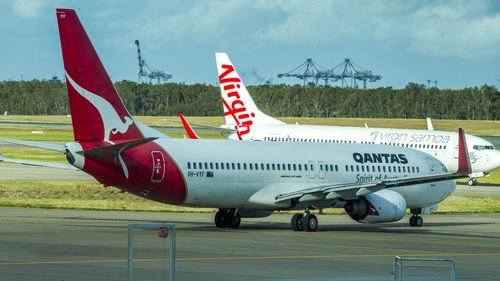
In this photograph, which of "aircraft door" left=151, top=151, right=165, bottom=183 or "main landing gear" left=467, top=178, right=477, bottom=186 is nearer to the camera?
"aircraft door" left=151, top=151, right=165, bottom=183

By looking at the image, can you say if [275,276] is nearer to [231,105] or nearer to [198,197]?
[198,197]

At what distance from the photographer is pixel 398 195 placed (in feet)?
131

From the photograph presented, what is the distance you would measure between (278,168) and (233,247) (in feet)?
25.8

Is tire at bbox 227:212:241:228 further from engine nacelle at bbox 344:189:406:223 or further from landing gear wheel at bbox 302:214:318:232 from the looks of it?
engine nacelle at bbox 344:189:406:223

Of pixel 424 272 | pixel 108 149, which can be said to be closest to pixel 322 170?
pixel 108 149

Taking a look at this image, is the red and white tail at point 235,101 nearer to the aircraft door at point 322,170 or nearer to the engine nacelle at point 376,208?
the aircraft door at point 322,170

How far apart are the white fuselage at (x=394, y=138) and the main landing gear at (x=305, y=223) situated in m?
30.3

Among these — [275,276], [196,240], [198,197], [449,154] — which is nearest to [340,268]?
[275,276]

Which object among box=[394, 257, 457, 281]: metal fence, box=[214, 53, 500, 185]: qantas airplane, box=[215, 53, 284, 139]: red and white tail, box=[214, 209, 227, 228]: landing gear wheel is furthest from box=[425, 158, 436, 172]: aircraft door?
box=[215, 53, 284, 139]: red and white tail

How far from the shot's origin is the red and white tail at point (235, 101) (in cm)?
6881

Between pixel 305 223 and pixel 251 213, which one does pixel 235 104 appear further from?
pixel 305 223

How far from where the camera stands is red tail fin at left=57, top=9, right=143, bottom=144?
34.0 m

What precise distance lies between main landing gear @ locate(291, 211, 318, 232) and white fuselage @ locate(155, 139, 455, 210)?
0.73 meters

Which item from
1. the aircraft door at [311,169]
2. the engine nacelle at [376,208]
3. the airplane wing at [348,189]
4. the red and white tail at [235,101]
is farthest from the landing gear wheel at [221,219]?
the red and white tail at [235,101]
